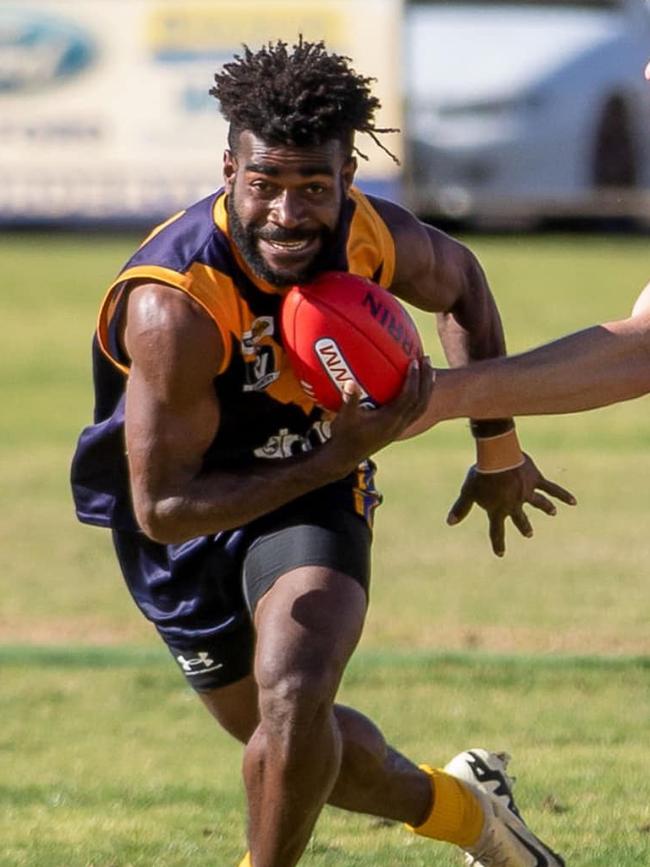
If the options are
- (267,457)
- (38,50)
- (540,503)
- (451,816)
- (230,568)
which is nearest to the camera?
(267,457)

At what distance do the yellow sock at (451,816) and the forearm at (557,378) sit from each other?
1.07m

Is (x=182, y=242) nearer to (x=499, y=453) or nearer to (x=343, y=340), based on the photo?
(x=343, y=340)

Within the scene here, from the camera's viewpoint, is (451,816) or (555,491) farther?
(555,491)

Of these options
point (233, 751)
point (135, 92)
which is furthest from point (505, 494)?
point (135, 92)

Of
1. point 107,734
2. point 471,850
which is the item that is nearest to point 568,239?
point 107,734

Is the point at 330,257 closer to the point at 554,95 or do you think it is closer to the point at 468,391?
the point at 468,391

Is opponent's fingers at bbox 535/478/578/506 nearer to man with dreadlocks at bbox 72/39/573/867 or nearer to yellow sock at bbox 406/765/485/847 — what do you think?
man with dreadlocks at bbox 72/39/573/867

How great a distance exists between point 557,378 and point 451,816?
127 cm

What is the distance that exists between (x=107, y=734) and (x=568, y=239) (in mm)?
19998

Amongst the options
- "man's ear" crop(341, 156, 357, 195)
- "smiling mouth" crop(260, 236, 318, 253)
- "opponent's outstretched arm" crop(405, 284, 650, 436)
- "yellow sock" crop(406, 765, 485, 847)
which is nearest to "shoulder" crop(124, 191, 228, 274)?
"smiling mouth" crop(260, 236, 318, 253)

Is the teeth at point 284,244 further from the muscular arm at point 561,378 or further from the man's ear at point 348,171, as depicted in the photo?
the muscular arm at point 561,378

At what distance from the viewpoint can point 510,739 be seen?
24.4ft

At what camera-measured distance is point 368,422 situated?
16.0 feet

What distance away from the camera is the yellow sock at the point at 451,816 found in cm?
566
